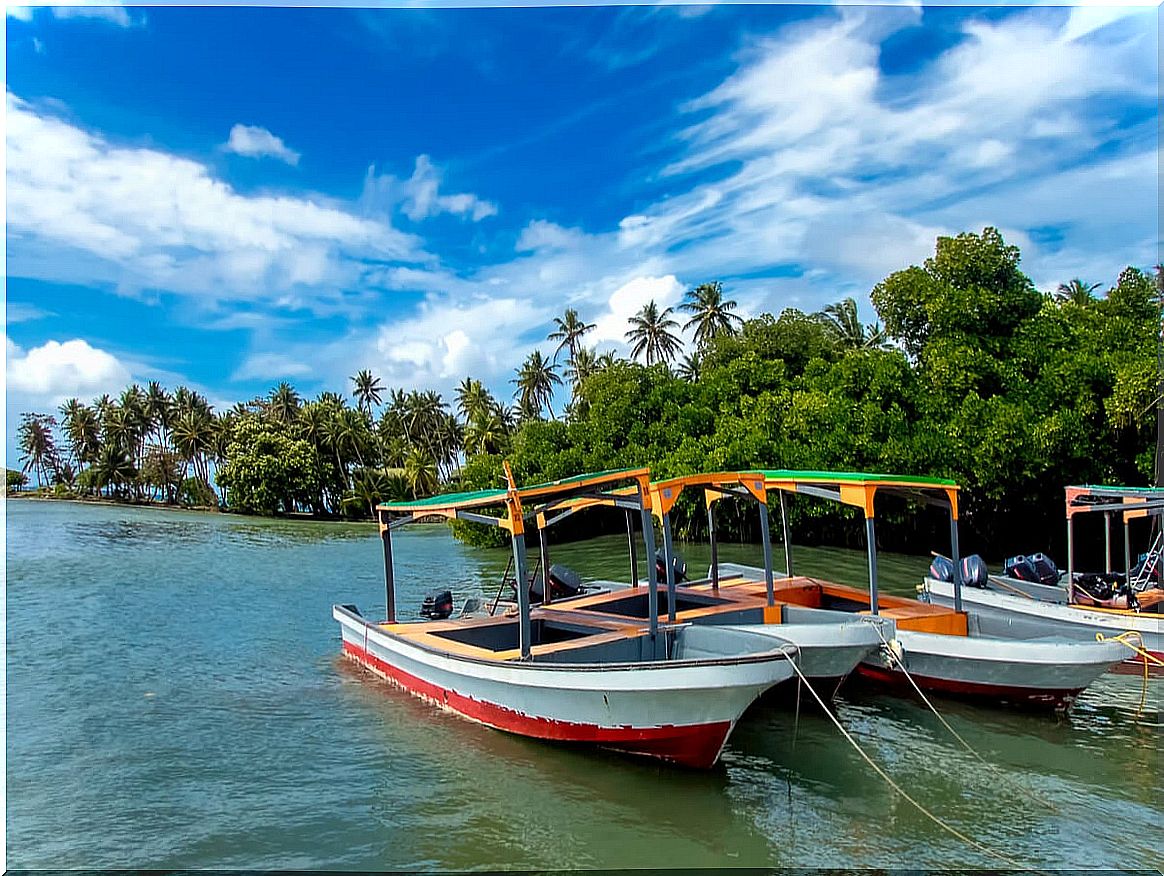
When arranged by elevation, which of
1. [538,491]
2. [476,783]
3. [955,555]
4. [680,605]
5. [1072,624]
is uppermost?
[538,491]

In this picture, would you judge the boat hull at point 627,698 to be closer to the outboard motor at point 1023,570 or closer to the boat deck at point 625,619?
the boat deck at point 625,619

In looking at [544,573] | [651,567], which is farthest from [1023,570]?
[651,567]

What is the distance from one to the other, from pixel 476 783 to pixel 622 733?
1.56 metres

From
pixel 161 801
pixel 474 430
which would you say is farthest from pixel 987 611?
pixel 474 430

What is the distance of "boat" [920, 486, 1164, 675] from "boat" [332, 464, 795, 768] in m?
5.01

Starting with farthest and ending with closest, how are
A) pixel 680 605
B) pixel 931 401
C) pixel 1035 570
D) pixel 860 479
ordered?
pixel 931 401 → pixel 1035 570 → pixel 680 605 → pixel 860 479

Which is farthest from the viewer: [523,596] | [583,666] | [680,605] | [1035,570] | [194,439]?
[194,439]

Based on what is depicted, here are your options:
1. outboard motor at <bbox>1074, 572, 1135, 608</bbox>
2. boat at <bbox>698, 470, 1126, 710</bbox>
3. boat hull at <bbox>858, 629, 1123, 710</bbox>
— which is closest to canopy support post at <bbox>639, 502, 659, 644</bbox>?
boat at <bbox>698, 470, 1126, 710</bbox>

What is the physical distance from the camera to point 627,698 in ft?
28.2

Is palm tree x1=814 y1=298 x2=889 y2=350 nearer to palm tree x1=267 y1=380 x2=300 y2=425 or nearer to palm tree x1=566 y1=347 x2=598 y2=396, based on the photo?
palm tree x1=566 y1=347 x2=598 y2=396

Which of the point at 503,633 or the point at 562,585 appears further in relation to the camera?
the point at 562,585

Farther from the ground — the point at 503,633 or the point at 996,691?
the point at 503,633

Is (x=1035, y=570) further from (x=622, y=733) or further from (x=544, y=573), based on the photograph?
(x=622, y=733)

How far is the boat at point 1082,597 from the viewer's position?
465 inches
